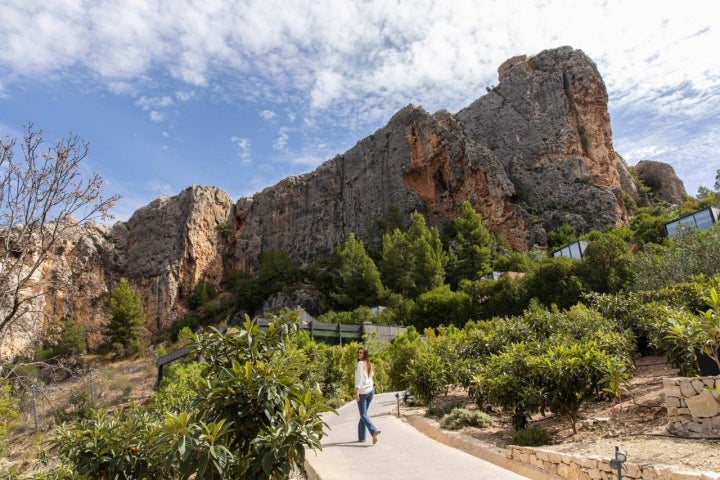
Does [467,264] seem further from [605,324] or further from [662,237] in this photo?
[605,324]

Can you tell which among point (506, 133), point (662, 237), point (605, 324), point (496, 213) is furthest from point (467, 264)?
point (605, 324)

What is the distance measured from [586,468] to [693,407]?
173cm

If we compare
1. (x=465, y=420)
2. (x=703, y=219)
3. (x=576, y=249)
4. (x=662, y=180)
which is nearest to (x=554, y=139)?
(x=576, y=249)

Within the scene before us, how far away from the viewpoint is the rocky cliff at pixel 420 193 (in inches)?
1941

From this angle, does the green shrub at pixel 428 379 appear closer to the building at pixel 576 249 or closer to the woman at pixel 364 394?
the woman at pixel 364 394

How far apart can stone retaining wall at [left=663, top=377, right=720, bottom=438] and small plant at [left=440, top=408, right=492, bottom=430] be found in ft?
9.97

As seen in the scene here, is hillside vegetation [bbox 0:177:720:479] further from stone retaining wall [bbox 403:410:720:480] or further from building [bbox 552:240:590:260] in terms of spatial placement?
building [bbox 552:240:590:260]

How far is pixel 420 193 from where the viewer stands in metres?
53.5

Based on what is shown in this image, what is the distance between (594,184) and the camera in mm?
49094

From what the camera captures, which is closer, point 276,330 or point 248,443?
point 248,443

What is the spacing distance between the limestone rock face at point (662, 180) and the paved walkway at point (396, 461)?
6607 centimetres

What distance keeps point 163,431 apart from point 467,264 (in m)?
39.7

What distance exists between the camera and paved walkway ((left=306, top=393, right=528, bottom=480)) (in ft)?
17.8

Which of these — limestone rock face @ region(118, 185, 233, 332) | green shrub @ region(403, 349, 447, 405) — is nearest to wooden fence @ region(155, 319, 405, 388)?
green shrub @ region(403, 349, 447, 405)
